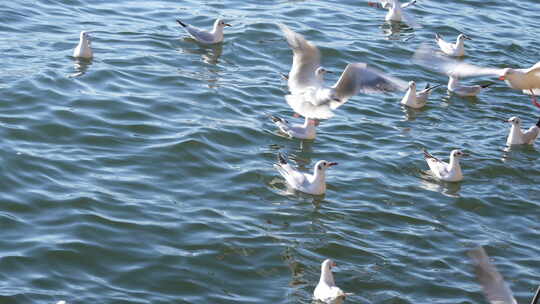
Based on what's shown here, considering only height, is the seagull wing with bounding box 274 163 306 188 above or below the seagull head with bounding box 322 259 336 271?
above

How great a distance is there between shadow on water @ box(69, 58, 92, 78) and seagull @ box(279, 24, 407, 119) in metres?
3.98

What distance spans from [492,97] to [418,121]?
2.00 metres

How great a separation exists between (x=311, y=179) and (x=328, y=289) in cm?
297

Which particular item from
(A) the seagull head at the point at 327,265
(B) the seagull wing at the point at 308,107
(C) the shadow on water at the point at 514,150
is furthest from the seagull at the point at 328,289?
(C) the shadow on water at the point at 514,150

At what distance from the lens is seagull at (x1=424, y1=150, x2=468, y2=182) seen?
1363 centimetres

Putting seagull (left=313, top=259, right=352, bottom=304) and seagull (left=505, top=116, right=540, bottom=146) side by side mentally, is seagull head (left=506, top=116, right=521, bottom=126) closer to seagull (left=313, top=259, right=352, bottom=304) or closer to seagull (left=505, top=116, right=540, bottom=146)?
seagull (left=505, top=116, right=540, bottom=146)

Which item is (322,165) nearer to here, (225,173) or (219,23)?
(225,173)

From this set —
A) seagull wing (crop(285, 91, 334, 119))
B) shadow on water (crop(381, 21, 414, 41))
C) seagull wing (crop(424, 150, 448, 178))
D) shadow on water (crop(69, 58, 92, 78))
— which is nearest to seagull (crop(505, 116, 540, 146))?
seagull wing (crop(424, 150, 448, 178))

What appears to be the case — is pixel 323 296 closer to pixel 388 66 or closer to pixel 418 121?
pixel 418 121

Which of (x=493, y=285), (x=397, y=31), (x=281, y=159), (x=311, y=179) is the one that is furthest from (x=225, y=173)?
(x=397, y=31)

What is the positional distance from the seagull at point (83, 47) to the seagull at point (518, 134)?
6634 millimetres

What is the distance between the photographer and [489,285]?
8.28 meters

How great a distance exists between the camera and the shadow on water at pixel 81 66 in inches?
630

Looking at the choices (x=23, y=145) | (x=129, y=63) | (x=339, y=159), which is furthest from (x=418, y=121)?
(x=23, y=145)
